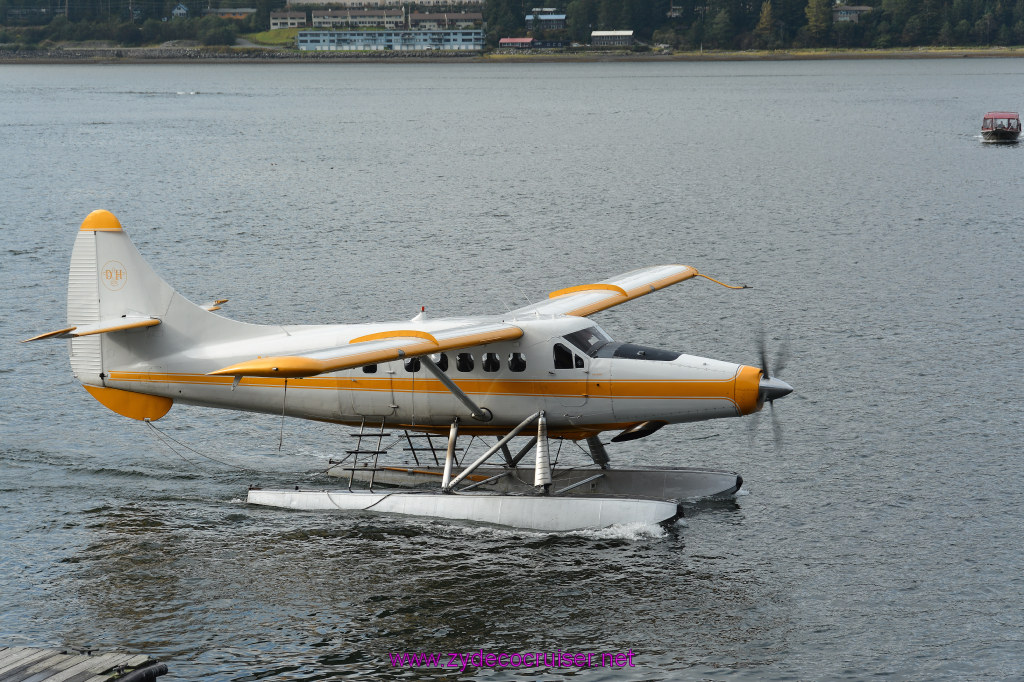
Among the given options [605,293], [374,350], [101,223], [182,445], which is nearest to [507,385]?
[374,350]

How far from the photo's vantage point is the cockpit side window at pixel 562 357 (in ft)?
66.3

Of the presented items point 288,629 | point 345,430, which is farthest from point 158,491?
point 288,629

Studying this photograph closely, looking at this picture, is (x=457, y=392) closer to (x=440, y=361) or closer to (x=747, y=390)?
(x=440, y=361)

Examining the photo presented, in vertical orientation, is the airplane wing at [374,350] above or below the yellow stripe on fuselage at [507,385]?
above

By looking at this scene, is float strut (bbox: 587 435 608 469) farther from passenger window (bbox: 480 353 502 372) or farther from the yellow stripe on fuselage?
passenger window (bbox: 480 353 502 372)

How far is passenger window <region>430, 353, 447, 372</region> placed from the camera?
2078 cm

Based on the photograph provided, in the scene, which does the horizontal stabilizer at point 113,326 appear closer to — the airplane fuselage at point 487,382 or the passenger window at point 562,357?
the airplane fuselage at point 487,382

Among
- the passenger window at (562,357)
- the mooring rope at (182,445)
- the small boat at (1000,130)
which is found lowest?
the mooring rope at (182,445)

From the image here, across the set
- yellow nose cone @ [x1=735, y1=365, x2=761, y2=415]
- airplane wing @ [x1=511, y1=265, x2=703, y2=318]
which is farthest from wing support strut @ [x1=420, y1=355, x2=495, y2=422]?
yellow nose cone @ [x1=735, y1=365, x2=761, y2=415]

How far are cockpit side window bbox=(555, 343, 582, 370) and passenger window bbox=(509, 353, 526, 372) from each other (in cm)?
59

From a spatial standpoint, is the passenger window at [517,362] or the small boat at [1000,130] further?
the small boat at [1000,130]

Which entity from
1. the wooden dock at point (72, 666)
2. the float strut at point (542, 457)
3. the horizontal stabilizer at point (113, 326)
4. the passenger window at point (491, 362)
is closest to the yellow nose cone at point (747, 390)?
the float strut at point (542, 457)

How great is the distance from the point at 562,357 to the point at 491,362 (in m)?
1.30

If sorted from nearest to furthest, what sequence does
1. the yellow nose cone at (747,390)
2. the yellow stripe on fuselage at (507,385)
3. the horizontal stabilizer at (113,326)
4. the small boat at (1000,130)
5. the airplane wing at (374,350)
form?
1. the airplane wing at (374,350)
2. the yellow nose cone at (747,390)
3. the yellow stripe on fuselage at (507,385)
4. the horizontal stabilizer at (113,326)
5. the small boat at (1000,130)
